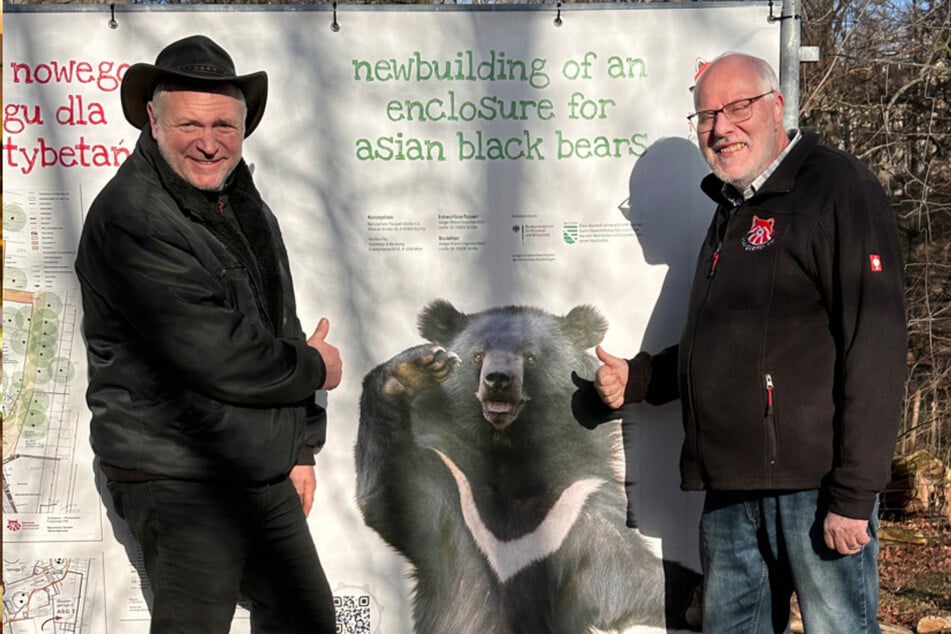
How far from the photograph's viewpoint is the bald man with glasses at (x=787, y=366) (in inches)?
87.7

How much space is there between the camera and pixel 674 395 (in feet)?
9.58

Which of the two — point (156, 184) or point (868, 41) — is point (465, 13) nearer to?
point (156, 184)

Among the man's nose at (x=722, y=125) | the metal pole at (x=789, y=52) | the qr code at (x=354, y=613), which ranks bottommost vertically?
the qr code at (x=354, y=613)

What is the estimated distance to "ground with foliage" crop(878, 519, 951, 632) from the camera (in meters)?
4.57

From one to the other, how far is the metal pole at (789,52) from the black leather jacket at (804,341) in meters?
0.42

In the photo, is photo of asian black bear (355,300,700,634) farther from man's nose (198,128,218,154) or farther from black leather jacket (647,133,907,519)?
man's nose (198,128,218,154)

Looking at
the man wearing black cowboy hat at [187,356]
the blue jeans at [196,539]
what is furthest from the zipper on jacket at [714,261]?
the blue jeans at [196,539]

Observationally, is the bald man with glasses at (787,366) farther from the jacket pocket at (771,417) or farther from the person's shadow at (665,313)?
the person's shadow at (665,313)

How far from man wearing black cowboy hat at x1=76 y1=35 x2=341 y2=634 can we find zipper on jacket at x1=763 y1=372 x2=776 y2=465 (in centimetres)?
114

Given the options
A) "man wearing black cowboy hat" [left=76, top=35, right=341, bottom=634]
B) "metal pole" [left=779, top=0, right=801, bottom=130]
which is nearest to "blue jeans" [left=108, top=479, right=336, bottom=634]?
"man wearing black cowboy hat" [left=76, top=35, right=341, bottom=634]

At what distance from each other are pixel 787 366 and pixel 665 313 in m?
0.71

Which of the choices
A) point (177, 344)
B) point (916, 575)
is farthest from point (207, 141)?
point (916, 575)

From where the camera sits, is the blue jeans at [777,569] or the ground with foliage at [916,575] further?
the ground with foliage at [916,575]

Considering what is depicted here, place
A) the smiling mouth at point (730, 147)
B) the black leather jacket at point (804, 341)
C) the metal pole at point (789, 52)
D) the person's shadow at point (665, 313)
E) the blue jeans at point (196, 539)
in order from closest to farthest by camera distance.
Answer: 1. the black leather jacket at point (804, 341)
2. the blue jeans at point (196, 539)
3. the smiling mouth at point (730, 147)
4. the metal pole at point (789, 52)
5. the person's shadow at point (665, 313)
